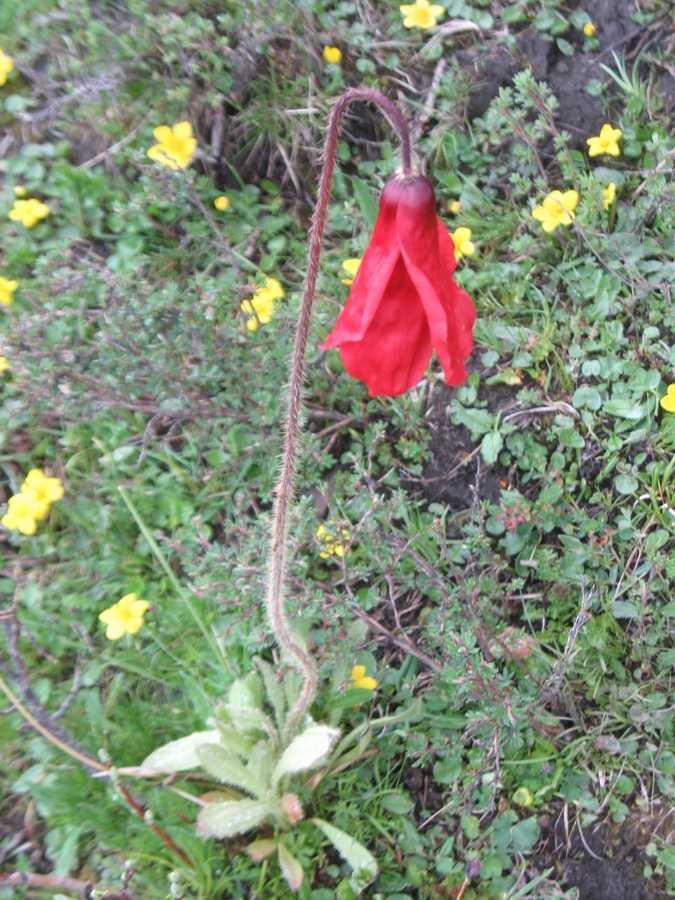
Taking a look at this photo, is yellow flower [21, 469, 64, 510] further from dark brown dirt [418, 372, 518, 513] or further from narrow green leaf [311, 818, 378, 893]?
narrow green leaf [311, 818, 378, 893]

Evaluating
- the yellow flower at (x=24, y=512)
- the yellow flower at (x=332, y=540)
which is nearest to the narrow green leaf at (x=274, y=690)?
the yellow flower at (x=332, y=540)

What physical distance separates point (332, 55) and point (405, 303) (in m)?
1.63

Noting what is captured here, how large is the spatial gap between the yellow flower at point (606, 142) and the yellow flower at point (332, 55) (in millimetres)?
927

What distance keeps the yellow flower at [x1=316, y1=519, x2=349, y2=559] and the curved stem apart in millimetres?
287

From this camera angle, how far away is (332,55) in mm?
2379

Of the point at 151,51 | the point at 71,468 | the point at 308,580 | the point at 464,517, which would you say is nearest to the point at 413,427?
the point at 464,517

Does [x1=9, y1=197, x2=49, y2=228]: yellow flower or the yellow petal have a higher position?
[x1=9, y1=197, x2=49, y2=228]: yellow flower

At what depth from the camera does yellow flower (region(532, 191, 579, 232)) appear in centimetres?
198

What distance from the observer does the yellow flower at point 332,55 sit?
2377mm

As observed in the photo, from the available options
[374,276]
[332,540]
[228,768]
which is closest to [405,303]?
[374,276]

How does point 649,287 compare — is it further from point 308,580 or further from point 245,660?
point 245,660

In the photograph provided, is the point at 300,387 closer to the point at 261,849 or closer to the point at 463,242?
the point at 463,242

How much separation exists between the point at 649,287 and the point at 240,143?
1.48 m

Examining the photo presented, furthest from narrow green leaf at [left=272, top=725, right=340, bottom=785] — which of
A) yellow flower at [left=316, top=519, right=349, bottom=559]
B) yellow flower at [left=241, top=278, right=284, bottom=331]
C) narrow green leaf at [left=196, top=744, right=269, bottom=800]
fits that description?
yellow flower at [left=241, top=278, right=284, bottom=331]
